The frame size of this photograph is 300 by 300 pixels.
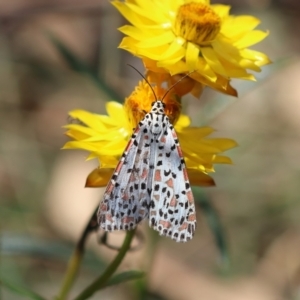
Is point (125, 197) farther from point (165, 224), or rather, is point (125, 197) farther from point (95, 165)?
point (95, 165)

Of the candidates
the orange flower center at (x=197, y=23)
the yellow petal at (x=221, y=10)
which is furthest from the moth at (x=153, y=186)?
the yellow petal at (x=221, y=10)

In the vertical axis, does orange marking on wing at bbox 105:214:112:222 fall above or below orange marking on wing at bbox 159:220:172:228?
above

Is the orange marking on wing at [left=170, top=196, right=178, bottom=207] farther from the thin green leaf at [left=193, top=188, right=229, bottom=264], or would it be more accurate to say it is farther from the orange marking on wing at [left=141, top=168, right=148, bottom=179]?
the thin green leaf at [left=193, top=188, right=229, bottom=264]

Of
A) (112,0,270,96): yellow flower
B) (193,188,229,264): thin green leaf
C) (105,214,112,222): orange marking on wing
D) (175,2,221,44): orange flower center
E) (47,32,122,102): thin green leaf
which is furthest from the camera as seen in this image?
(47,32,122,102): thin green leaf

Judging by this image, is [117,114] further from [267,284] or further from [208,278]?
[267,284]

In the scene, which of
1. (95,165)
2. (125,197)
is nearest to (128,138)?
(125,197)

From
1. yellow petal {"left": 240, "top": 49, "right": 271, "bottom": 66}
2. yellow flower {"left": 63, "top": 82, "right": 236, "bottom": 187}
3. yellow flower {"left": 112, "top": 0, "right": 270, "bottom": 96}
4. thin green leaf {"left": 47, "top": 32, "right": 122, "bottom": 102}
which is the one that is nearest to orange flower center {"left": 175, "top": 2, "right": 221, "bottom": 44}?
yellow flower {"left": 112, "top": 0, "right": 270, "bottom": 96}
